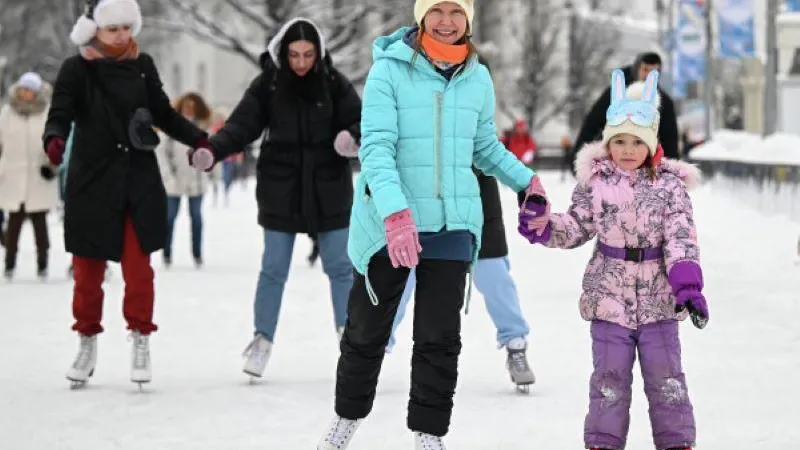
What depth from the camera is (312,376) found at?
25.0ft

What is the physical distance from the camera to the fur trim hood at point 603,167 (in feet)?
17.0

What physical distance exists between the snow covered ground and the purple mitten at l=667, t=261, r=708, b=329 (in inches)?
40.5

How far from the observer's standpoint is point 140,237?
7117mm

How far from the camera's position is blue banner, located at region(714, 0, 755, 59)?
29.4m

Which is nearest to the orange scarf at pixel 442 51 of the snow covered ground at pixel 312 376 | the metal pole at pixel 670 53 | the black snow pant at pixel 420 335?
the black snow pant at pixel 420 335

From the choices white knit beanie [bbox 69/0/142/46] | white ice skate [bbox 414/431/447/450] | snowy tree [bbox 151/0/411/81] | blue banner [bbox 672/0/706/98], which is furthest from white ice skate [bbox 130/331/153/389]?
blue banner [bbox 672/0/706/98]

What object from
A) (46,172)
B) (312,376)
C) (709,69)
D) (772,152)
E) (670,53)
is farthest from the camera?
(670,53)

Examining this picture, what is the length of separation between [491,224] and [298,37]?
117 cm

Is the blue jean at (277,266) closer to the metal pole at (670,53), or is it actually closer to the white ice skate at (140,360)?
the white ice skate at (140,360)

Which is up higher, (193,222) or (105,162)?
(105,162)

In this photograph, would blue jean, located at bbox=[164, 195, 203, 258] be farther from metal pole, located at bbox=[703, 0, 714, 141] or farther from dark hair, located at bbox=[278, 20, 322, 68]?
metal pole, located at bbox=[703, 0, 714, 141]

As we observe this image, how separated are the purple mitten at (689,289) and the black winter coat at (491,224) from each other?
2160 millimetres

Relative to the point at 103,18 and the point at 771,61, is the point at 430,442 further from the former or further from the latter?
the point at 771,61

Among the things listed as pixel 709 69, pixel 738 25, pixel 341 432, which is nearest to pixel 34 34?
pixel 709 69
